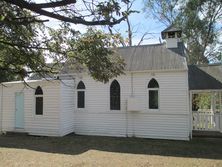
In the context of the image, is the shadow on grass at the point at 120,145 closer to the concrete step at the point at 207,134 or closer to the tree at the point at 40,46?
the concrete step at the point at 207,134

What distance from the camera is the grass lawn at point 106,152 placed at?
973cm

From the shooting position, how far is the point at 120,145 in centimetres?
1301

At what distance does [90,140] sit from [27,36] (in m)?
10.5

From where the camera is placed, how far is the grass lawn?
383 inches

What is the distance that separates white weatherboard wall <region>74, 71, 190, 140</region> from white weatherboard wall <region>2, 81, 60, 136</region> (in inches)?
65.5

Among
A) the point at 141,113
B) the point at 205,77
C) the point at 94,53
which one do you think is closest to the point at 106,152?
the point at 141,113

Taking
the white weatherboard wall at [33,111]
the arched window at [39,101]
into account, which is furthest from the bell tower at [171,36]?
the arched window at [39,101]

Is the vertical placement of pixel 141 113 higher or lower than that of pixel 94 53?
lower

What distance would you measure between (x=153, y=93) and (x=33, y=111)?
716 centimetres

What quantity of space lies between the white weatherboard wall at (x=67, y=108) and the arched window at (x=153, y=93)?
4.54 meters

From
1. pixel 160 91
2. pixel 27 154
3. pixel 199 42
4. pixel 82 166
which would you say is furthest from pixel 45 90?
pixel 199 42

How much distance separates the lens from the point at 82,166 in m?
9.12

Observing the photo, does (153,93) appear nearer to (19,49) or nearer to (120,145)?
(120,145)

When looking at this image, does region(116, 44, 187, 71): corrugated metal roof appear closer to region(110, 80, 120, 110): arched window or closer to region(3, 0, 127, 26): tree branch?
region(110, 80, 120, 110): arched window
